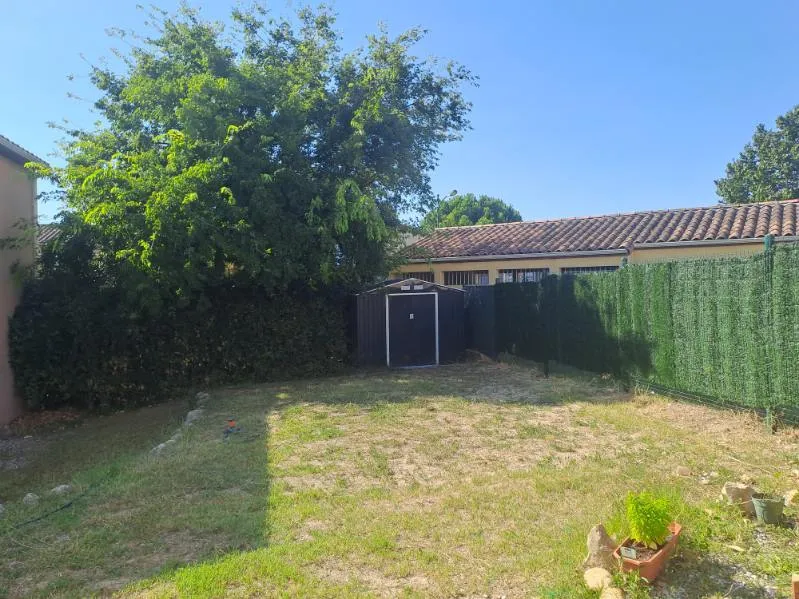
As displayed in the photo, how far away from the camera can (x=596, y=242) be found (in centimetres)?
1595

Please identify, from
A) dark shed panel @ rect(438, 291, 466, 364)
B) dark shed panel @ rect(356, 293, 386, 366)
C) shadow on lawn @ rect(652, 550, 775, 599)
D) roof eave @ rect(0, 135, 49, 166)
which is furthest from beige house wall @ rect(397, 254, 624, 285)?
shadow on lawn @ rect(652, 550, 775, 599)

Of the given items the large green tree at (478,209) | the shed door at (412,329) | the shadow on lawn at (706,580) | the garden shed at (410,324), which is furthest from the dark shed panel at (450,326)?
the large green tree at (478,209)

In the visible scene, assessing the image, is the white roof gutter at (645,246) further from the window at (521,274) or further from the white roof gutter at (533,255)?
the window at (521,274)

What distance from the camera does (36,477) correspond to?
7.00m

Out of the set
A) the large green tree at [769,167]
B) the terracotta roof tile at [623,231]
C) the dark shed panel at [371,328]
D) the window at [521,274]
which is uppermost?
the large green tree at [769,167]

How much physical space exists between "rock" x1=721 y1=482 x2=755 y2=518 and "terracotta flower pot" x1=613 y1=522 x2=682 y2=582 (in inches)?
40.9

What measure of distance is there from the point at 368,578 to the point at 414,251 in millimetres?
12813

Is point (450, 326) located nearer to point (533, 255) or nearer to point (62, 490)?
point (533, 255)

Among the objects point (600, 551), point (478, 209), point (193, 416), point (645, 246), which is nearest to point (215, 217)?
point (193, 416)

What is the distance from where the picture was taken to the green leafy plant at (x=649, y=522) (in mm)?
3391

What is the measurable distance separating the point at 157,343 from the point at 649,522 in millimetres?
10748

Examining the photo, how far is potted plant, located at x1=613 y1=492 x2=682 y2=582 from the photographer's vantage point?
331cm

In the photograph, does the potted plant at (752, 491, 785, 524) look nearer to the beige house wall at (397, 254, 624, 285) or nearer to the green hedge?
→ the green hedge

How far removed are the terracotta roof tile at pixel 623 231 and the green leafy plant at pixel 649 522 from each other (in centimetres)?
1214
